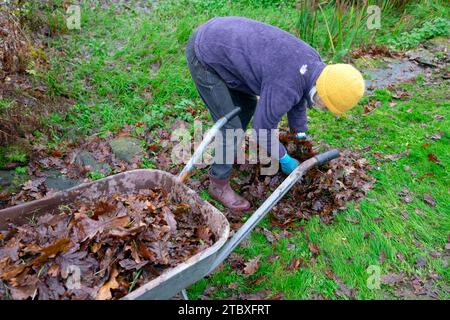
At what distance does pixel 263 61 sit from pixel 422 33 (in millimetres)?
5734

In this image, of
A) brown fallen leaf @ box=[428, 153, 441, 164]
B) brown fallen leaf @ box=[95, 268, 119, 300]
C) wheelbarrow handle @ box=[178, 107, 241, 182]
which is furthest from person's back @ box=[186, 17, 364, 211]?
brown fallen leaf @ box=[428, 153, 441, 164]

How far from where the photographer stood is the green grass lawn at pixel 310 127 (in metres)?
3.31

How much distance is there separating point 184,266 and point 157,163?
242cm

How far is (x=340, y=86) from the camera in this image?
271 centimetres

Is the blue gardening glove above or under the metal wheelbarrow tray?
under

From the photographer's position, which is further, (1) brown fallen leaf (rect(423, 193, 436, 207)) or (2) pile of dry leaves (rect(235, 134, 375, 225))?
(1) brown fallen leaf (rect(423, 193, 436, 207))

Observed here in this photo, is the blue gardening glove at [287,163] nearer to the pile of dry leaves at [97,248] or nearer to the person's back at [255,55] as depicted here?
the person's back at [255,55]

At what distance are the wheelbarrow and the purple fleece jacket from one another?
0.28 m

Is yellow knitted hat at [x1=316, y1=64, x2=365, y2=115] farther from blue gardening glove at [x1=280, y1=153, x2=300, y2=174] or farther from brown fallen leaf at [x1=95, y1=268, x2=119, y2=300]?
brown fallen leaf at [x1=95, y1=268, x2=119, y2=300]

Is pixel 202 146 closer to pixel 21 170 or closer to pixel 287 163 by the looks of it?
pixel 287 163

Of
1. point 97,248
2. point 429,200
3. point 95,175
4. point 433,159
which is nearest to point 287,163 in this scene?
point 429,200

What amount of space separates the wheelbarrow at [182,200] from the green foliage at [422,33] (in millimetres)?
5132

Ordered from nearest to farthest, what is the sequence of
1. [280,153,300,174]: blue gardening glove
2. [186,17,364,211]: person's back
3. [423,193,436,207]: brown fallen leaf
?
[186,17,364,211]: person's back
[280,153,300,174]: blue gardening glove
[423,193,436,207]: brown fallen leaf

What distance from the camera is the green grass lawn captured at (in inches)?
130
